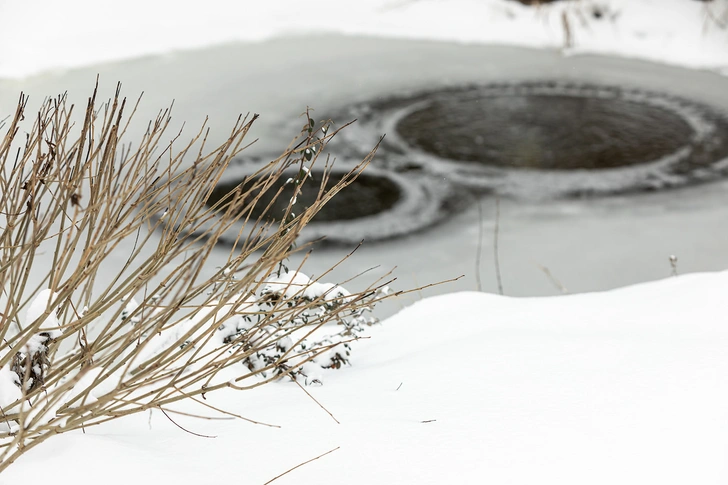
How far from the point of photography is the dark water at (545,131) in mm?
6906

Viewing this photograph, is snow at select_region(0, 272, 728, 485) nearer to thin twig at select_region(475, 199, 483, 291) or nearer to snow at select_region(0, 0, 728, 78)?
thin twig at select_region(475, 199, 483, 291)

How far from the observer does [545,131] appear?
7547 millimetres

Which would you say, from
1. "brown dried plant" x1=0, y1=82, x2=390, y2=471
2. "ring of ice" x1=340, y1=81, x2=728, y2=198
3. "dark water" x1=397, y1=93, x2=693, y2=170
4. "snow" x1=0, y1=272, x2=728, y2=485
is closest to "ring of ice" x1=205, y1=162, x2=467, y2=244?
"ring of ice" x1=340, y1=81, x2=728, y2=198

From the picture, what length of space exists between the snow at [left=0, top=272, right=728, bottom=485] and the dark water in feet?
13.2

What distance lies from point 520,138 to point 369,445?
223 inches

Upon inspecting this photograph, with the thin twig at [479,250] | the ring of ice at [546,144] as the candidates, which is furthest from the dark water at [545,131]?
the thin twig at [479,250]

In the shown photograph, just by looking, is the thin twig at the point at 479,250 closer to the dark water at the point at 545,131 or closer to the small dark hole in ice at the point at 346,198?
the small dark hole in ice at the point at 346,198

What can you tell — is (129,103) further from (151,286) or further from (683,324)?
(683,324)

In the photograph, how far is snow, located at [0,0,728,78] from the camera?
1044 cm

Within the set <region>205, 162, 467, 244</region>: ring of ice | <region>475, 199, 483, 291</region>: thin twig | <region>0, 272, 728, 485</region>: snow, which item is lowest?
<region>475, 199, 483, 291</region>: thin twig

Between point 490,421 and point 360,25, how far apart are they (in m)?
10.4

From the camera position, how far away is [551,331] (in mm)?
2908

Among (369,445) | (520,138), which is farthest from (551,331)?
(520,138)

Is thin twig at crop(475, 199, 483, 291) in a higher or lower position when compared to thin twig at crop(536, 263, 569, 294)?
higher
